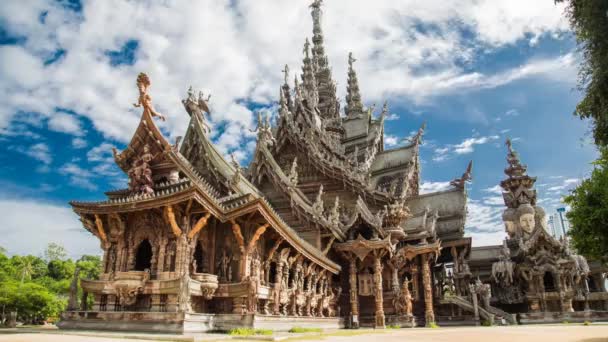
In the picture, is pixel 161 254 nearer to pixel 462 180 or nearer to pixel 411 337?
pixel 411 337

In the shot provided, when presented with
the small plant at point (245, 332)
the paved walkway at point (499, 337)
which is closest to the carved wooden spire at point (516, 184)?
the paved walkway at point (499, 337)

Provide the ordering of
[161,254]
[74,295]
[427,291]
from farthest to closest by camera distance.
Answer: [427,291], [74,295], [161,254]

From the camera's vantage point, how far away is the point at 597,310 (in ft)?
69.4

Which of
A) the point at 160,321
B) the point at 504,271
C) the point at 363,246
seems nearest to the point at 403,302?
the point at 363,246

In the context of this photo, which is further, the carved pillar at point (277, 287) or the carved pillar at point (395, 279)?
the carved pillar at point (395, 279)

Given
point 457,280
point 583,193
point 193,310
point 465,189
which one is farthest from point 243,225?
point 465,189

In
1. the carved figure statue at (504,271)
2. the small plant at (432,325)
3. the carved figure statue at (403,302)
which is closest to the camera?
the small plant at (432,325)

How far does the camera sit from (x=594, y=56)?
737 centimetres

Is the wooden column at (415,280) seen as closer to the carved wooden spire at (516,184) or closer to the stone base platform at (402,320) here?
the stone base platform at (402,320)

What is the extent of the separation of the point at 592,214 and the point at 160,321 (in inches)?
399

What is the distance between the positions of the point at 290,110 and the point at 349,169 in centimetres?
636

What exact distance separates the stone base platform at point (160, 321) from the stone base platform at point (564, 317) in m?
14.7

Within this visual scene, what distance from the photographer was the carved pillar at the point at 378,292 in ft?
59.0

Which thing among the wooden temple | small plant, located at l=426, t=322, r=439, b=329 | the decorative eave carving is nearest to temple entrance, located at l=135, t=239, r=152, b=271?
the wooden temple
